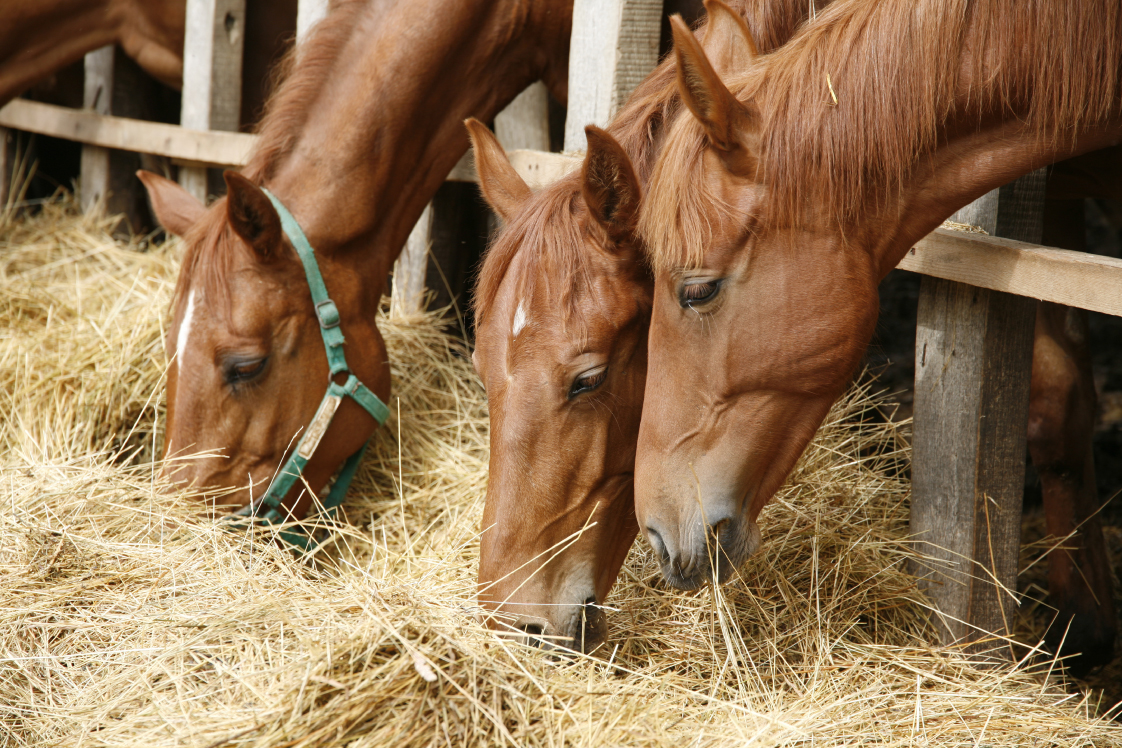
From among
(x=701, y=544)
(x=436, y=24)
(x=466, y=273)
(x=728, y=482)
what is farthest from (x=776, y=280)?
(x=466, y=273)

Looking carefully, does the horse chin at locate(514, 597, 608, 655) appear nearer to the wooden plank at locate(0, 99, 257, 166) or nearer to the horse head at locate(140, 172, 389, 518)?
the horse head at locate(140, 172, 389, 518)

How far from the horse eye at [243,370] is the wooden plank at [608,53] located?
1.08 meters

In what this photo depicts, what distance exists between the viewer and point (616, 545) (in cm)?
187

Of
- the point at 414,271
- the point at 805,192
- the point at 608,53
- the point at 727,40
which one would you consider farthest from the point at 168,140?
the point at 805,192

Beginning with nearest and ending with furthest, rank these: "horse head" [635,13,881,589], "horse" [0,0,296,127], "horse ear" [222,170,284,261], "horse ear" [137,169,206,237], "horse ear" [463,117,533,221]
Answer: "horse head" [635,13,881,589] < "horse ear" [463,117,533,221] < "horse ear" [222,170,284,261] < "horse ear" [137,169,206,237] < "horse" [0,0,296,127]

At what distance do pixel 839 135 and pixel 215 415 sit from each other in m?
1.82

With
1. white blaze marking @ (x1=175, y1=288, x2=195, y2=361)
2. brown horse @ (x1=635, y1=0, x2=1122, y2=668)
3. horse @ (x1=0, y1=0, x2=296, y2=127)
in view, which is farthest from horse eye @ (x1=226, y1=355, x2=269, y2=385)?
horse @ (x1=0, y1=0, x2=296, y2=127)

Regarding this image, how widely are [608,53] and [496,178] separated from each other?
2.03 ft

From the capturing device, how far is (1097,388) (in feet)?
15.3

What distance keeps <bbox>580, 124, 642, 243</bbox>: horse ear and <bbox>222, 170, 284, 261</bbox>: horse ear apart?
1052mm

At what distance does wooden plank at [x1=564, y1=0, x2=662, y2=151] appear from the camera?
241 centimetres

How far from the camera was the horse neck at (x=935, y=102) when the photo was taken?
4.59ft

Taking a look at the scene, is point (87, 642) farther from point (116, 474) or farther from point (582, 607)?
point (582, 607)

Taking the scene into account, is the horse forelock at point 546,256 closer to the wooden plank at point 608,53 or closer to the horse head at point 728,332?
the horse head at point 728,332
